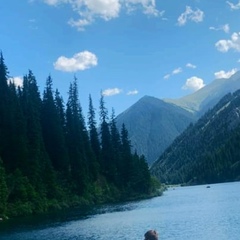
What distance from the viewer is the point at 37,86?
136 meters

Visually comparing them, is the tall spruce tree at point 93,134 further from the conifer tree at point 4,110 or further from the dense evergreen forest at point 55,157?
the conifer tree at point 4,110

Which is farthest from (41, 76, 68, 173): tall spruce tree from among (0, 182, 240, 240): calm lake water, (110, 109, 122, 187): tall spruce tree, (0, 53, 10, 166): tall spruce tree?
(0, 182, 240, 240): calm lake water

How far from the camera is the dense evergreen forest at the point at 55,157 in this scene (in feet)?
309

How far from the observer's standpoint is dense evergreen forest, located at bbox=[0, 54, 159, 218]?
9423cm

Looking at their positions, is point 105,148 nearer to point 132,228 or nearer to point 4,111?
point 4,111

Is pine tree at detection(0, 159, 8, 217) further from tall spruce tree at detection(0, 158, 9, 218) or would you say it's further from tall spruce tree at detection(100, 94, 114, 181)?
tall spruce tree at detection(100, 94, 114, 181)

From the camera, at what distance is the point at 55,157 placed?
400 ft

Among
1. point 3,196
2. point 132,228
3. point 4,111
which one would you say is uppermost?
point 4,111

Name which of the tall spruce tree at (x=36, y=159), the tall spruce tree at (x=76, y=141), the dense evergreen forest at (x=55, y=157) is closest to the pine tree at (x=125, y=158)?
the dense evergreen forest at (x=55, y=157)

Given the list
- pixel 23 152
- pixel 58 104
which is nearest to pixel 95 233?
pixel 23 152

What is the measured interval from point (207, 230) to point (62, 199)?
193 ft

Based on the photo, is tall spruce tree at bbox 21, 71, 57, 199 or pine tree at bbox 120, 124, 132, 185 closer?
tall spruce tree at bbox 21, 71, 57, 199

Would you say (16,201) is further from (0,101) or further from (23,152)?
(0,101)

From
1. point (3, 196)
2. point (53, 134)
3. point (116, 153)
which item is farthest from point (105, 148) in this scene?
point (3, 196)
